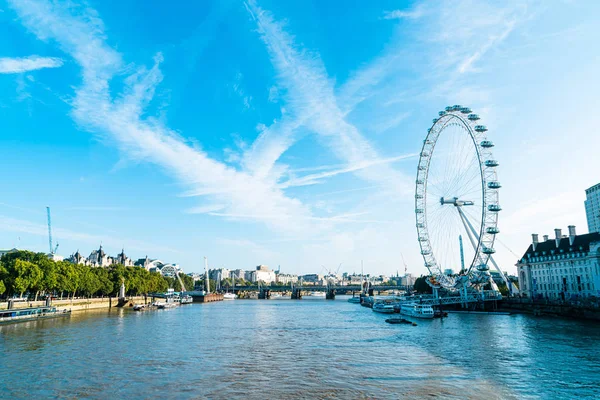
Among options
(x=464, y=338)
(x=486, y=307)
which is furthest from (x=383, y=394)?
(x=486, y=307)

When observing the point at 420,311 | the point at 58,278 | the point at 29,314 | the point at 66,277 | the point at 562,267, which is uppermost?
the point at 66,277

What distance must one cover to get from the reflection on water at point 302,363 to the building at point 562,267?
98.1 ft

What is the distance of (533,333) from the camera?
180 feet

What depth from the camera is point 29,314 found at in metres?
71.6

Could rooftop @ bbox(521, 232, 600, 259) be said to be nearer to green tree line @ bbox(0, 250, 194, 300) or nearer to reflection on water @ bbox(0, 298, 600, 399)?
reflection on water @ bbox(0, 298, 600, 399)

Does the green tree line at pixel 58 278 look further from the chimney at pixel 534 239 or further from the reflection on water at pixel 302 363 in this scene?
the chimney at pixel 534 239

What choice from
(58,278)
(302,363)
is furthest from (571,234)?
(58,278)

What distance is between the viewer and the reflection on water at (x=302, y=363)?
92.3 feet

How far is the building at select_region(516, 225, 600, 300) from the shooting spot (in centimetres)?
8481

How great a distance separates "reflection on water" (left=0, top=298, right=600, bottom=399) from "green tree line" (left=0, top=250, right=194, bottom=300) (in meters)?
21.6

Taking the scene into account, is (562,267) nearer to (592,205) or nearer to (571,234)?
(571,234)

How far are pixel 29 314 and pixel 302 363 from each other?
185 feet

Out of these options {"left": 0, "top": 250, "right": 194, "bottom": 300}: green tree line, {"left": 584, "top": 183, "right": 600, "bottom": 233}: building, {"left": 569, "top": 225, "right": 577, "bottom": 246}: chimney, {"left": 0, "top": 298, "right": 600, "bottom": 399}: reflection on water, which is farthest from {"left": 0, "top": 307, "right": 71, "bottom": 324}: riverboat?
{"left": 584, "top": 183, "right": 600, "bottom": 233}: building

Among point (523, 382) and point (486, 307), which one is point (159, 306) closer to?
point (486, 307)
